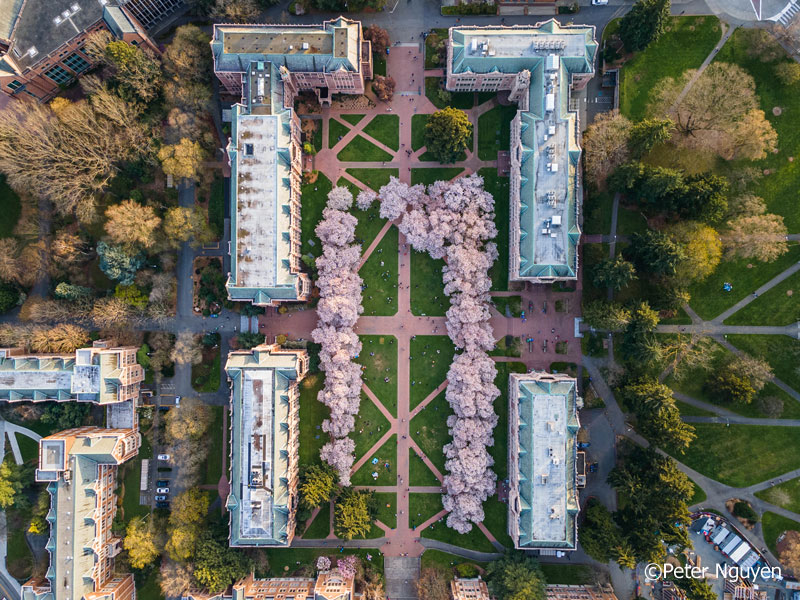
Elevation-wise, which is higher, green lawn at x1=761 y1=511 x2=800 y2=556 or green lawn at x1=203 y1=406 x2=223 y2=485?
green lawn at x1=203 y1=406 x2=223 y2=485

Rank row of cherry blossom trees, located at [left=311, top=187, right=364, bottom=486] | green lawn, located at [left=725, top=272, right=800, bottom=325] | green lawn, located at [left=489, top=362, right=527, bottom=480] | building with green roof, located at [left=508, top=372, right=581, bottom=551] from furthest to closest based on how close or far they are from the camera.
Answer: green lawn, located at [left=489, top=362, right=527, bottom=480]
green lawn, located at [left=725, top=272, right=800, bottom=325]
row of cherry blossom trees, located at [left=311, top=187, right=364, bottom=486]
building with green roof, located at [left=508, top=372, right=581, bottom=551]

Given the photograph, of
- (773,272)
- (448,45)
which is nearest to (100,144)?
(448,45)

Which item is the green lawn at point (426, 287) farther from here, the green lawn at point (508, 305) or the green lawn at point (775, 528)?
the green lawn at point (775, 528)

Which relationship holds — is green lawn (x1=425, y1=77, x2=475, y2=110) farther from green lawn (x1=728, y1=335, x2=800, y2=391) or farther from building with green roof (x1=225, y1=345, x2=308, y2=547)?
green lawn (x1=728, y1=335, x2=800, y2=391)

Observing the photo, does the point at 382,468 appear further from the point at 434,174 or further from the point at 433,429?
the point at 434,174

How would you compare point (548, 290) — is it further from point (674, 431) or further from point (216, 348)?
point (216, 348)

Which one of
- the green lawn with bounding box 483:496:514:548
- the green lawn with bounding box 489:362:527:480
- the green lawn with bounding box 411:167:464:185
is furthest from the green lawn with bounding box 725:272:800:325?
the green lawn with bounding box 411:167:464:185
